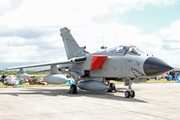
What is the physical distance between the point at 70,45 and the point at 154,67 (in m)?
9.39

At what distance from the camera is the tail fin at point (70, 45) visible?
→ 55.7 ft

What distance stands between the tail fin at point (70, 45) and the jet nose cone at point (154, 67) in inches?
299

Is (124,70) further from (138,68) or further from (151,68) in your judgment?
(151,68)

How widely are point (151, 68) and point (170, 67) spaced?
2.80 feet

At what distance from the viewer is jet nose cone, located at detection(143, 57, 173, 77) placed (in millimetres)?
9508

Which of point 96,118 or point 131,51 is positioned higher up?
point 131,51

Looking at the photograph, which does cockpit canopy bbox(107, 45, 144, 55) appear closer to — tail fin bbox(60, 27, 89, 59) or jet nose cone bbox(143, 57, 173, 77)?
jet nose cone bbox(143, 57, 173, 77)

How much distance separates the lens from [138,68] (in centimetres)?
1040

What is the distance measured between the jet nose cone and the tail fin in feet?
24.9

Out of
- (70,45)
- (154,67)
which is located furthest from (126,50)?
(70,45)

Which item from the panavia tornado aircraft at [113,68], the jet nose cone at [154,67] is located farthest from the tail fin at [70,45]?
the jet nose cone at [154,67]

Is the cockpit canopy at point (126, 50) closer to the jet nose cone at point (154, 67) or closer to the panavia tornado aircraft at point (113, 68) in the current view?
the panavia tornado aircraft at point (113, 68)

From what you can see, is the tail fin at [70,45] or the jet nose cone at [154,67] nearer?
the jet nose cone at [154,67]

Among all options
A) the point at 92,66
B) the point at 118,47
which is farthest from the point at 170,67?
the point at 92,66
